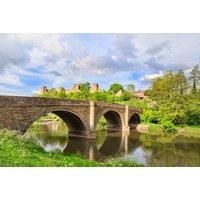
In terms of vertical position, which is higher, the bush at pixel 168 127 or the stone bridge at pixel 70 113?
the stone bridge at pixel 70 113

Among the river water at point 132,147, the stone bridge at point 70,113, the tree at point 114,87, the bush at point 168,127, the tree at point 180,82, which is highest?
the tree at point 180,82

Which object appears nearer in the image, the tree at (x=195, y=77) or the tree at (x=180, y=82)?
the tree at (x=195, y=77)

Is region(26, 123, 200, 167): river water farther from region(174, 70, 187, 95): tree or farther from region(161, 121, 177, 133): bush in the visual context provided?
region(174, 70, 187, 95): tree

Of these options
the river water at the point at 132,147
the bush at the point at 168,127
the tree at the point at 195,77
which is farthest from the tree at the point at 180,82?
the bush at the point at 168,127

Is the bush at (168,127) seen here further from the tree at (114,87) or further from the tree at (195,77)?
the tree at (114,87)

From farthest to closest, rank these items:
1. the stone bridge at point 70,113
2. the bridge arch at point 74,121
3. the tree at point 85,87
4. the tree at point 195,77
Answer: the bridge arch at point 74,121, the tree at point 85,87, the tree at point 195,77, the stone bridge at point 70,113

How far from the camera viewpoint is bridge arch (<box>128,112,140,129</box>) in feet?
97.0

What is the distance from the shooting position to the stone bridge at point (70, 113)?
1551cm

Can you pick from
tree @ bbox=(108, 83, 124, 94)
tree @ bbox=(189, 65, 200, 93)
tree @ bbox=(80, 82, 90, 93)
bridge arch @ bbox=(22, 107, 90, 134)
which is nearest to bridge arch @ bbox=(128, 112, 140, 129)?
tree @ bbox=(108, 83, 124, 94)

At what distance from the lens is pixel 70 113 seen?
21.4 meters

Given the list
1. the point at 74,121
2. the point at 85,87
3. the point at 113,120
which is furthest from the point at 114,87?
the point at 113,120
